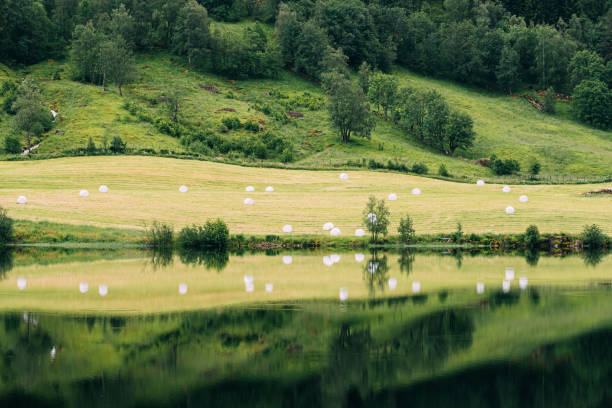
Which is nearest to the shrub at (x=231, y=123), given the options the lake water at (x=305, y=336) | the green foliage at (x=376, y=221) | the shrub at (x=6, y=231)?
the green foliage at (x=376, y=221)

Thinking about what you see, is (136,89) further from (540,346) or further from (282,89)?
(540,346)

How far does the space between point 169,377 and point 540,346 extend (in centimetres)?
1222

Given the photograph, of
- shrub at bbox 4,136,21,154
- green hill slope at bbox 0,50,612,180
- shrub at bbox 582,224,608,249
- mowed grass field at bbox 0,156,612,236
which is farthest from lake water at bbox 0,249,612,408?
shrub at bbox 4,136,21,154

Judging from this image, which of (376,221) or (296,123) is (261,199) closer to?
(376,221)

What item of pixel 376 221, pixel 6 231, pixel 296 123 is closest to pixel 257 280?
pixel 376 221

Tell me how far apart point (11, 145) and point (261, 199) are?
45.2 m

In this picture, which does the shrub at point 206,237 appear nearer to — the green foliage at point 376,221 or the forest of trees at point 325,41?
the green foliage at point 376,221

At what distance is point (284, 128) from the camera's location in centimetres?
12381

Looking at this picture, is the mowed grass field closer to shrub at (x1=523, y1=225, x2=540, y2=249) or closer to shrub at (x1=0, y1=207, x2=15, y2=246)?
shrub at (x1=523, y1=225, x2=540, y2=249)

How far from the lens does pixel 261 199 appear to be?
69312 mm

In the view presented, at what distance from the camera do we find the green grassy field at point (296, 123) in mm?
106312

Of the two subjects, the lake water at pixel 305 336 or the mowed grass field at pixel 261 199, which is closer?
the lake water at pixel 305 336

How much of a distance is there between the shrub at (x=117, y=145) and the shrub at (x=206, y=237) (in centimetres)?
4083

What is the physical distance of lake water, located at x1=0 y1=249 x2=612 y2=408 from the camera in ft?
62.1
